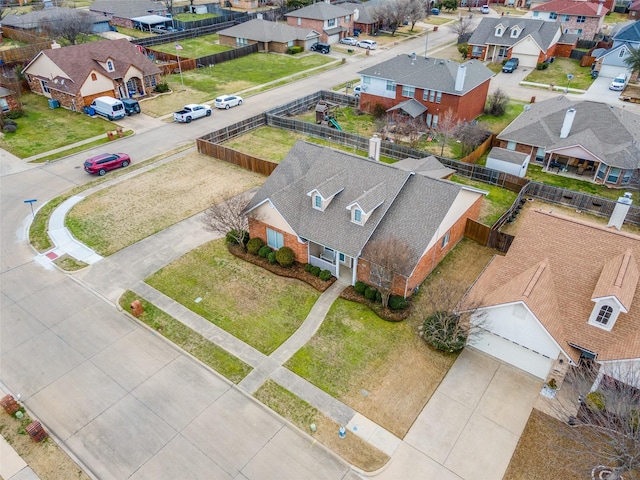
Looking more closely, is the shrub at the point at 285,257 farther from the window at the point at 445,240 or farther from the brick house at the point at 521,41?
the brick house at the point at 521,41

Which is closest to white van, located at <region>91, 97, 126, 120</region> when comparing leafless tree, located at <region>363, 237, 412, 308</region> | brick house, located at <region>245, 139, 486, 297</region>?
brick house, located at <region>245, 139, 486, 297</region>

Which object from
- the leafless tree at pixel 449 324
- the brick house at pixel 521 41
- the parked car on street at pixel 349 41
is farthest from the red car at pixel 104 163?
the brick house at pixel 521 41

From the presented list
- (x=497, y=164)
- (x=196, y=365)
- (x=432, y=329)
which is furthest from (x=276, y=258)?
(x=497, y=164)

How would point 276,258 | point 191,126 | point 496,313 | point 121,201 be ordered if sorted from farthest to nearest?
point 191,126
point 121,201
point 276,258
point 496,313

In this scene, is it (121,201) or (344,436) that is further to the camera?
(121,201)

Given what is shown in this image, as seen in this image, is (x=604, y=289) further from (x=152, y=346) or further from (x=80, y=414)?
(x=80, y=414)

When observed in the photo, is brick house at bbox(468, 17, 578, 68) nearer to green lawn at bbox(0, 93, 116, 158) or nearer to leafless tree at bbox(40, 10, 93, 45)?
green lawn at bbox(0, 93, 116, 158)
